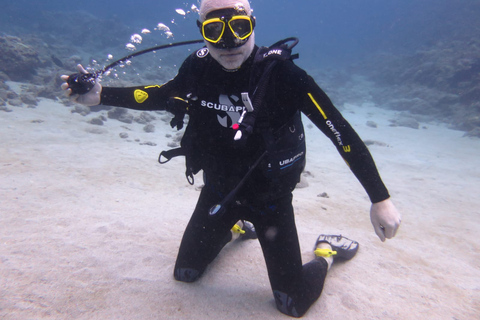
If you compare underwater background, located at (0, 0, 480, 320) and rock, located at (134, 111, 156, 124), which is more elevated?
rock, located at (134, 111, 156, 124)

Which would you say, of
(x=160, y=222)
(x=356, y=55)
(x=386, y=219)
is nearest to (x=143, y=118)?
(x=160, y=222)

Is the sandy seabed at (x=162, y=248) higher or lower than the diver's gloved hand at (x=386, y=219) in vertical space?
lower

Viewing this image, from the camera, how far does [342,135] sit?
7.22 feet

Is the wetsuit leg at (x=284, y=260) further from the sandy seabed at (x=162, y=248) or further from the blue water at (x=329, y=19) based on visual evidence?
the blue water at (x=329, y=19)

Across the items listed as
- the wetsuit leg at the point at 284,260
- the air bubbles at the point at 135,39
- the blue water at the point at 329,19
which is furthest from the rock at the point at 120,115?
the air bubbles at the point at 135,39

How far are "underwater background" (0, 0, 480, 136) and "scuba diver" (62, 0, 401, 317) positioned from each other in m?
12.3

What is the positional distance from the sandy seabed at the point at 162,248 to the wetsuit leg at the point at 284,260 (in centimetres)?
16

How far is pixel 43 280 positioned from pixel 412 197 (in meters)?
7.44

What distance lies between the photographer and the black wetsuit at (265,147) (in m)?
2.24

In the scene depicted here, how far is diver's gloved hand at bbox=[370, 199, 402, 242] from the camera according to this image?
2029mm

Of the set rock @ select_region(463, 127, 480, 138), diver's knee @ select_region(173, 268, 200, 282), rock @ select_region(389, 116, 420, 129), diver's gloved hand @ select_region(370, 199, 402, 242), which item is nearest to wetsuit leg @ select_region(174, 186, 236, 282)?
diver's knee @ select_region(173, 268, 200, 282)

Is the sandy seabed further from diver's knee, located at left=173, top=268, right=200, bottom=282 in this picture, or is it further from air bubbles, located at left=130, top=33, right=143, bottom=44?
air bubbles, located at left=130, top=33, right=143, bottom=44

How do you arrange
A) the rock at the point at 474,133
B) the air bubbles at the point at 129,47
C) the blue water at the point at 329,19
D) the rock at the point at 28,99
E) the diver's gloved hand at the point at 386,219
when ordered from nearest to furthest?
the diver's gloved hand at the point at 386,219
the rock at the point at 28,99
the rock at the point at 474,133
the air bubbles at the point at 129,47
the blue water at the point at 329,19

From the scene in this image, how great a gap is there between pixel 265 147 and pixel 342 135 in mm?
678
